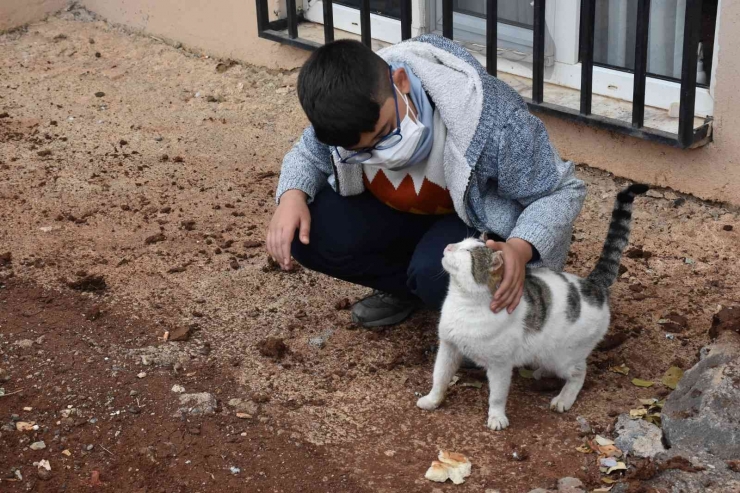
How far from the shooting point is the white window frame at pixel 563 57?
446 cm

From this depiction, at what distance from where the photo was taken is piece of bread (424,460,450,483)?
287 cm

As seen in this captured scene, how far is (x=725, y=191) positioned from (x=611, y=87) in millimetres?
788

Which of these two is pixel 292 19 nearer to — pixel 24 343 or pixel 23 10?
pixel 23 10

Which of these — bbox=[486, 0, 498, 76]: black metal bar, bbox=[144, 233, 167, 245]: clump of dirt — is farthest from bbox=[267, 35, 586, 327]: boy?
bbox=[486, 0, 498, 76]: black metal bar

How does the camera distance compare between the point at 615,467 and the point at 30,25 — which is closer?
the point at 615,467

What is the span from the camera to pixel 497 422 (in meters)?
3.10

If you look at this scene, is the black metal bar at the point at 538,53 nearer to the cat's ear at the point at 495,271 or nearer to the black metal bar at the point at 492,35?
the black metal bar at the point at 492,35

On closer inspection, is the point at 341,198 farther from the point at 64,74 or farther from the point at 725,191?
the point at 64,74

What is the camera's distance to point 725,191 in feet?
14.0

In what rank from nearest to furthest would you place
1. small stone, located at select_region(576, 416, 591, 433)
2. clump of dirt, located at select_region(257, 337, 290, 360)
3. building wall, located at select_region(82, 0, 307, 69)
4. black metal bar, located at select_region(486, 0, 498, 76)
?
Answer: small stone, located at select_region(576, 416, 591, 433) → clump of dirt, located at select_region(257, 337, 290, 360) → black metal bar, located at select_region(486, 0, 498, 76) → building wall, located at select_region(82, 0, 307, 69)

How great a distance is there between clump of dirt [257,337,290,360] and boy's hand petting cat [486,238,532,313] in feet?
3.23

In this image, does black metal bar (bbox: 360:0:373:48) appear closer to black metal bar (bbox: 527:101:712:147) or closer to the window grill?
the window grill

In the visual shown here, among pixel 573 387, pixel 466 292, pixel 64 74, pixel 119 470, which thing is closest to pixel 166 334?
pixel 119 470

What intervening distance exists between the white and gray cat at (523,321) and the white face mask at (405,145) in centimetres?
32
